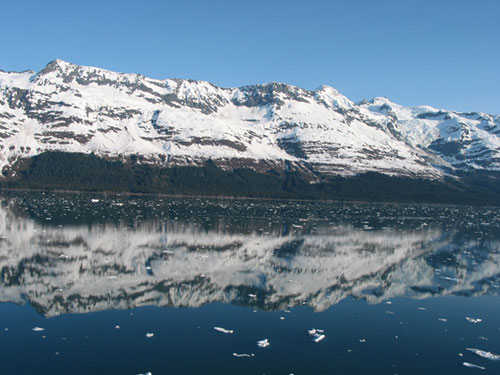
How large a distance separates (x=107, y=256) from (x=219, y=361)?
28.2m

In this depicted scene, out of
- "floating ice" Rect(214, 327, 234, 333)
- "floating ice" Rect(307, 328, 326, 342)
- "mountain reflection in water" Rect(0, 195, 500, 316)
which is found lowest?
"floating ice" Rect(214, 327, 234, 333)

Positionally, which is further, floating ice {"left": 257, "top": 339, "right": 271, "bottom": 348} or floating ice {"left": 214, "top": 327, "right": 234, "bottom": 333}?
floating ice {"left": 214, "top": 327, "right": 234, "bottom": 333}

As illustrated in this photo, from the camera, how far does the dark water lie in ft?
84.2

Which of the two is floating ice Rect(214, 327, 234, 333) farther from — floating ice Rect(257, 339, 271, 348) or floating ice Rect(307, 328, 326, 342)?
floating ice Rect(307, 328, 326, 342)

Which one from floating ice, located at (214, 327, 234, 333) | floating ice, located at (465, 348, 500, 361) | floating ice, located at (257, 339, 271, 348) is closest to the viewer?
floating ice, located at (465, 348, 500, 361)

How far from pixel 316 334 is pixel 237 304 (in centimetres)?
799

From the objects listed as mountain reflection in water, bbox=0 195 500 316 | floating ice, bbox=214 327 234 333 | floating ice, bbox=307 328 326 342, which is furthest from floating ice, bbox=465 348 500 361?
floating ice, bbox=214 327 234 333

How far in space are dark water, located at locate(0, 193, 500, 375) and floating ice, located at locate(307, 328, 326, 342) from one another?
1.25 ft

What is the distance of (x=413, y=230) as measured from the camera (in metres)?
89.9

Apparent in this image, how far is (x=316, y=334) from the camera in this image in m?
29.6

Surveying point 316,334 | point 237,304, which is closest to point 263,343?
point 316,334

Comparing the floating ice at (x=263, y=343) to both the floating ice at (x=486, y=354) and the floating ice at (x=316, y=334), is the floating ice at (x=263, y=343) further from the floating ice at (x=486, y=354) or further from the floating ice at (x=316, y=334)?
the floating ice at (x=486, y=354)

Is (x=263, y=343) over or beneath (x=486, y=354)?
beneath

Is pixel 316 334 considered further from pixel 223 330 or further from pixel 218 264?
pixel 218 264
